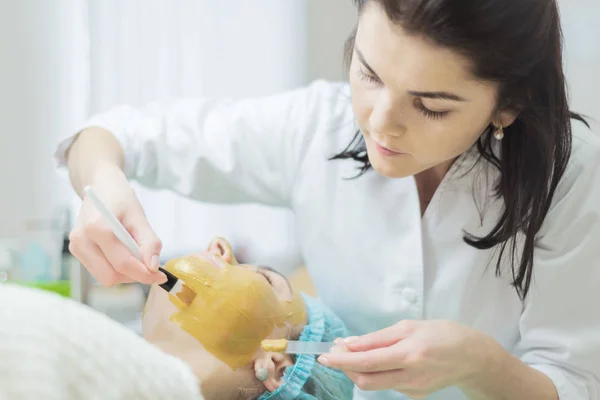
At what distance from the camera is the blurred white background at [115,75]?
1.42m

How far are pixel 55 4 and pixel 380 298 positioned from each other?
1.04m

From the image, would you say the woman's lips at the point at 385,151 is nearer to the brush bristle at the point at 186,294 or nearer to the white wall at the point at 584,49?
the brush bristle at the point at 186,294

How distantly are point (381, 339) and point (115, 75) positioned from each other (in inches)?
42.6

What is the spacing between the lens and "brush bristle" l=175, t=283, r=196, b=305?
663mm

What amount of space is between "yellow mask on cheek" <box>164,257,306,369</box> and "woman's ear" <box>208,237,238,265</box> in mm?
47

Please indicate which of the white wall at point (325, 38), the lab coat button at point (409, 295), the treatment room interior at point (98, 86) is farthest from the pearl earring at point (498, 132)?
the white wall at point (325, 38)

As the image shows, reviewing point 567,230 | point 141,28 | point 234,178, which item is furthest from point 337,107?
point 141,28

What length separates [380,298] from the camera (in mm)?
813

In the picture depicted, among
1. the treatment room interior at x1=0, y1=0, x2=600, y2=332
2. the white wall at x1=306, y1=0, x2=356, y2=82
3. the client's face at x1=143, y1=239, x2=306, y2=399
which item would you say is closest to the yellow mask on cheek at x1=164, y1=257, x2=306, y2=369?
the client's face at x1=143, y1=239, x2=306, y2=399

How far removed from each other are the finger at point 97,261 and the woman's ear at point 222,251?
13 cm

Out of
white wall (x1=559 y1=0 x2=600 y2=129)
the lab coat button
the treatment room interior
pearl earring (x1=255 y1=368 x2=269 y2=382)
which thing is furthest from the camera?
the treatment room interior

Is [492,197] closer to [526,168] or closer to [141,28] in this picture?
[526,168]

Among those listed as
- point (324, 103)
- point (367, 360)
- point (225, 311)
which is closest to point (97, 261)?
point (225, 311)

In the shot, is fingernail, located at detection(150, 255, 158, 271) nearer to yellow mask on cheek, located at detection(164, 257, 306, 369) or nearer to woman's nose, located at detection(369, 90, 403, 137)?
yellow mask on cheek, located at detection(164, 257, 306, 369)
